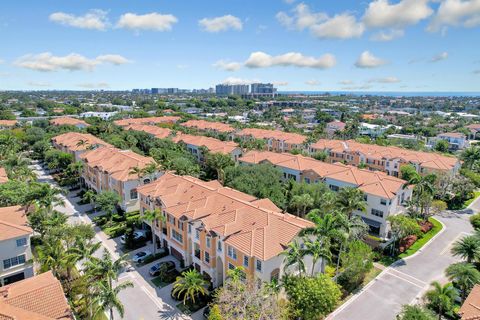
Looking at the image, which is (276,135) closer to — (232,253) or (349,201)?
(349,201)

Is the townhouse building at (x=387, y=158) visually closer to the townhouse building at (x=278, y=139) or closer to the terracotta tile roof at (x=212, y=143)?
the townhouse building at (x=278, y=139)

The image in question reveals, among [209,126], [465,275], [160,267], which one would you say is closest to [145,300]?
[160,267]

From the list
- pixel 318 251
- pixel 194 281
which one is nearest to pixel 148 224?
pixel 194 281

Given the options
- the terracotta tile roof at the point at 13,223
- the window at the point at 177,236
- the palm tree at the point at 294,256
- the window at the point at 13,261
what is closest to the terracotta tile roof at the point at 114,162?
the terracotta tile roof at the point at 13,223

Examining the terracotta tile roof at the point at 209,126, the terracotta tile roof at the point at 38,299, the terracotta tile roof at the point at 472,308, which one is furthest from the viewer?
the terracotta tile roof at the point at 209,126

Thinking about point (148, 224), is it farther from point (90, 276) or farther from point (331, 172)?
point (331, 172)

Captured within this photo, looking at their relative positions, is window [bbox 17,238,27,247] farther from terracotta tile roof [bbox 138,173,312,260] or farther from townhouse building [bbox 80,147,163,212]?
townhouse building [bbox 80,147,163,212]

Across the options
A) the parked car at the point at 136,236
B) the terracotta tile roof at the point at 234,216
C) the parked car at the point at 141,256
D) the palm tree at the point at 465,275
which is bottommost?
the parked car at the point at 141,256
